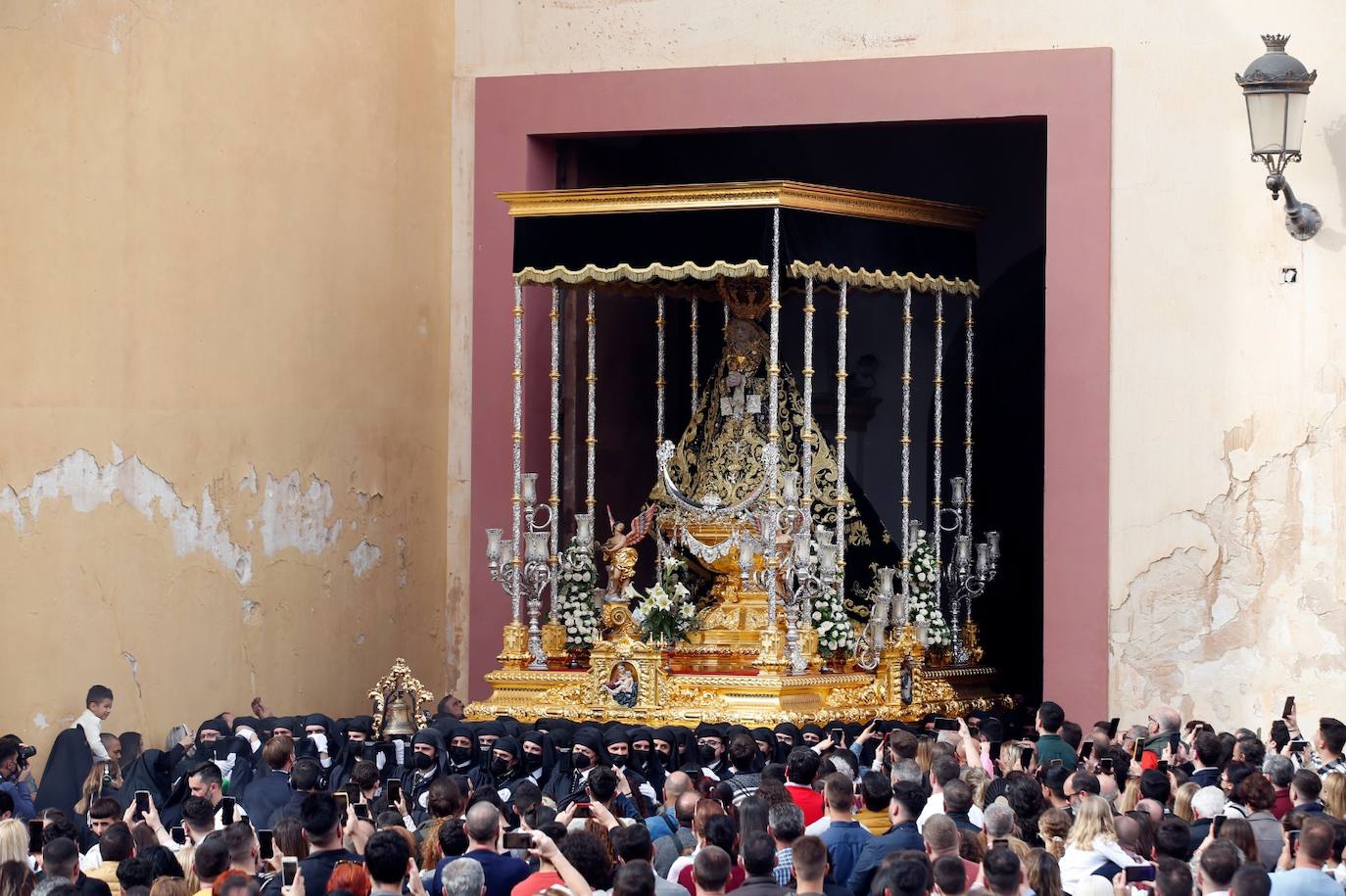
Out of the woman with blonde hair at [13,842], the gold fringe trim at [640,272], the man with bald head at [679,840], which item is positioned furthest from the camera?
the gold fringe trim at [640,272]

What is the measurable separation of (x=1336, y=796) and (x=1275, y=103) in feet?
18.9

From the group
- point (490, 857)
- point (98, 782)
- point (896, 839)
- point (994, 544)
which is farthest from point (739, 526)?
point (490, 857)

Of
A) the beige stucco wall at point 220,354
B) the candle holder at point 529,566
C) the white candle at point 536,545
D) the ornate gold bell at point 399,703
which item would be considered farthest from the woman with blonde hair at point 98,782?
the white candle at point 536,545

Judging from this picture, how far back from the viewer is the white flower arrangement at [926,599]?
1556 cm

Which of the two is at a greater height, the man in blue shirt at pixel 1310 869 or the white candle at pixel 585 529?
the white candle at pixel 585 529

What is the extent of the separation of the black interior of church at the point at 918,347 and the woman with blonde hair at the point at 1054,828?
932 centimetres

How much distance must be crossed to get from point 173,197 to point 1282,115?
662cm

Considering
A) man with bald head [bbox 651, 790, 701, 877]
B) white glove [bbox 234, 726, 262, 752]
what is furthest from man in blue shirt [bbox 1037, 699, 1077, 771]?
white glove [bbox 234, 726, 262, 752]

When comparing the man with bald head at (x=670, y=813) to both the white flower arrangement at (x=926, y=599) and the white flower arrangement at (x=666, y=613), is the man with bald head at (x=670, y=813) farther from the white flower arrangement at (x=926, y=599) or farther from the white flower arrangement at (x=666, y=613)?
the white flower arrangement at (x=926, y=599)

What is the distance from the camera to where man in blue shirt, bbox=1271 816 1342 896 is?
7445 millimetres

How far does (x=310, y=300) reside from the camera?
15016 millimetres

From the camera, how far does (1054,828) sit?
8.28 m

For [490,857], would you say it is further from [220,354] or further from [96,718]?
[220,354]

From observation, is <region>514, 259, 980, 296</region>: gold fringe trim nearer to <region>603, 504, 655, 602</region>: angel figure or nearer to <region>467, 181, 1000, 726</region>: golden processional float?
<region>467, 181, 1000, 726</region>: golden processional float
